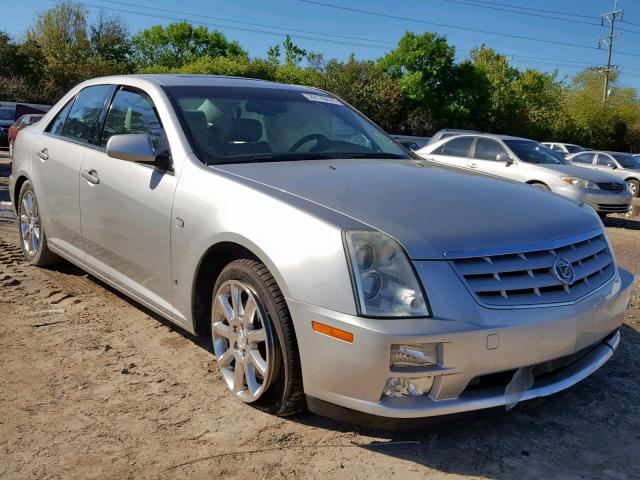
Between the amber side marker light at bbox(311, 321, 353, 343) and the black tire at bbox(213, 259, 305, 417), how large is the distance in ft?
0.61

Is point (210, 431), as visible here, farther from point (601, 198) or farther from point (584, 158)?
point (584, 158)

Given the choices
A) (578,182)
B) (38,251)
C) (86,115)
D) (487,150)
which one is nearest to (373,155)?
(86,115)

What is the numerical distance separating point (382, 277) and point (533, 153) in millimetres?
10516

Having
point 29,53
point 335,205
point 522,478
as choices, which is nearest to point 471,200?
point 335,205

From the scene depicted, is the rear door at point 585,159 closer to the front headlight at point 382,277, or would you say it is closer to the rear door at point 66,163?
the rear door at point 66,163

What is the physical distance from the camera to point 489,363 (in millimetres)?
2516

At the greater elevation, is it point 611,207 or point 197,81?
point 197,81

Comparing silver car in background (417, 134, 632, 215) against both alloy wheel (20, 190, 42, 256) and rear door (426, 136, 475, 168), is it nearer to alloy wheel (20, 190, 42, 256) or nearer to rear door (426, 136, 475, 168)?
rear door (426, 136, 475, 168)

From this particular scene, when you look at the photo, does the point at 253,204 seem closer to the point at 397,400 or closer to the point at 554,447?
the point at 397,400

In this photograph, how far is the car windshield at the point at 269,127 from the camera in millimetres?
3623

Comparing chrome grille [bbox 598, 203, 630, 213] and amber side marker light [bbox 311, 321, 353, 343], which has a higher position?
amber side marker light [bbox 311, 321, 353, 343]

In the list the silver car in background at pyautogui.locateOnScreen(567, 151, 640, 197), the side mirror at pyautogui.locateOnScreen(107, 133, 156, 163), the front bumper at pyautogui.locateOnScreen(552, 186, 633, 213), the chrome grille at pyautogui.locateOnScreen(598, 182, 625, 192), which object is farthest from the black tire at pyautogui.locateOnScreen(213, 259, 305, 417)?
the silver car in background at pyautogui.locateOnScreen(567, 151, 640, 197)

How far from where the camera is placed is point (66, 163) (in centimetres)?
454

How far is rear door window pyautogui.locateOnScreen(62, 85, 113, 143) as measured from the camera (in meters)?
4.48
